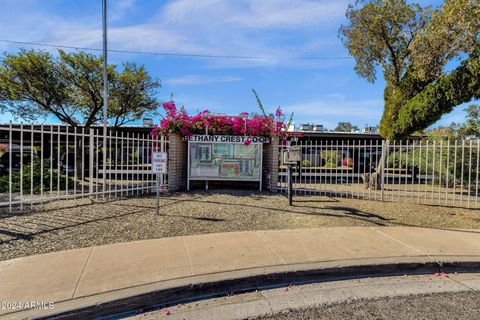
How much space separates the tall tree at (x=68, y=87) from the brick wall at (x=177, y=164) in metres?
6.08

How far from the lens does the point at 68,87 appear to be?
13859mm

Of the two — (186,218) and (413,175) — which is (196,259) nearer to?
(186,218)

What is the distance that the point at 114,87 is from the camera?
1463 cm

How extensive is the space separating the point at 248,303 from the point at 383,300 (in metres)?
1.56

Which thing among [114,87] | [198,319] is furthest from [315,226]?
[114,87]

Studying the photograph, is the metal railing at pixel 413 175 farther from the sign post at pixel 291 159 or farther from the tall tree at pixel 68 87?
the tall tree at pixel 68 87

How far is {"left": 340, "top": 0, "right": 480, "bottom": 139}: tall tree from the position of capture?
7742mm

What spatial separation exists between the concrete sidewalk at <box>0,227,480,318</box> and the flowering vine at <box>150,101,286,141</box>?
4.84 meters

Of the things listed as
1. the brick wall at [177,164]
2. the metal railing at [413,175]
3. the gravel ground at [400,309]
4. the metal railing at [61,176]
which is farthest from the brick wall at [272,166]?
the gravel ground at [400,309]

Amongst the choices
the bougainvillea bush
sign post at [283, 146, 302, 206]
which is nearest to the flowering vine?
the bougainvillea bush

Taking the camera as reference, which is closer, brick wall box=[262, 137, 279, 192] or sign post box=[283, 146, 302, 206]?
sign post box=[283, 146, 302, 206]

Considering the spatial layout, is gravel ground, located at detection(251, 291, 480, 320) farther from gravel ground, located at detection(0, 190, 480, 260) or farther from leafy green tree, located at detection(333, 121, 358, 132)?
leafy green tree, located at detection(333, 121, 358, 132)

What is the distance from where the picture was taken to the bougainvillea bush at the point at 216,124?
9852 mm

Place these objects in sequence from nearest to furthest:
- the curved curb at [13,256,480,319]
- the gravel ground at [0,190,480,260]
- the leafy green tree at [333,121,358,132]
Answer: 1. the curved curb at [13,256,480,319]
2. the gravel ground at [0,190,480,260]
3. the leafy green tree at [333,121,358,132]
